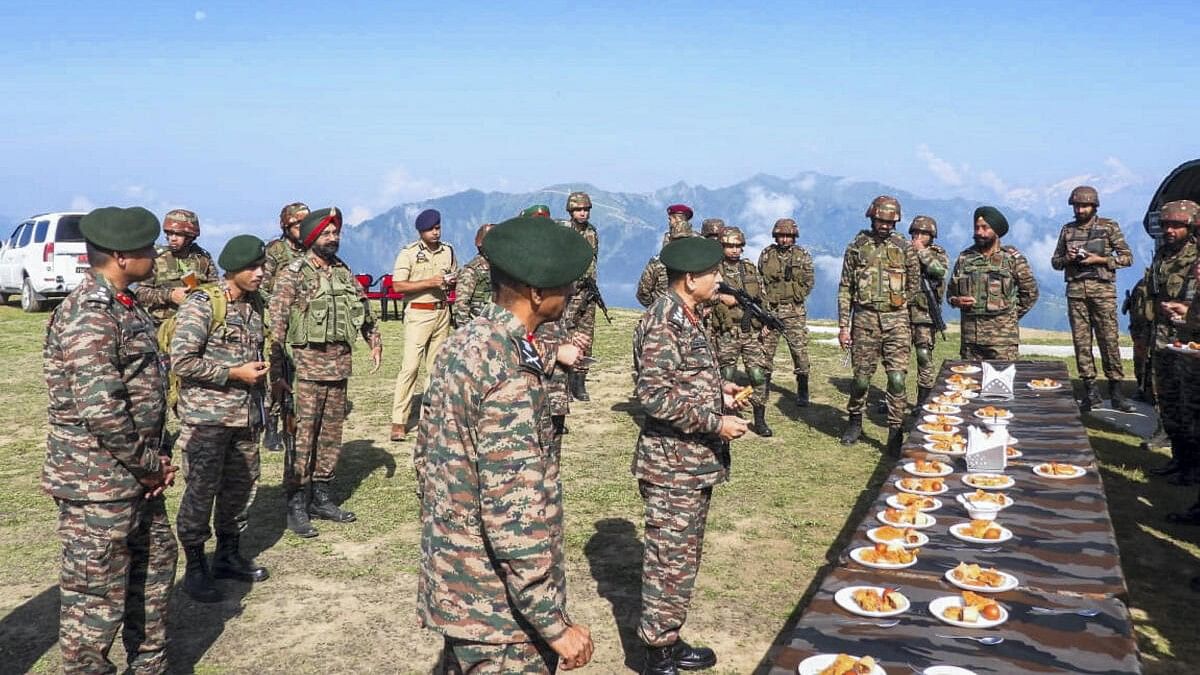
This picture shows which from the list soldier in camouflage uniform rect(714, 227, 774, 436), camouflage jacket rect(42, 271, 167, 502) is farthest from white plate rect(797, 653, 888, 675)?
soldier in camouflage uniform rect(714, 227, 774, 436)

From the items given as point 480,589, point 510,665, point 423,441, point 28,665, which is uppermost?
point 423,441

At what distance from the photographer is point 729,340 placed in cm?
1005

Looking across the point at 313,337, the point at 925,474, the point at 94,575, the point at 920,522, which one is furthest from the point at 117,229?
the point at 925,474

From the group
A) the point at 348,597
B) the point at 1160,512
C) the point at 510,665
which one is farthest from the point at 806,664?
the point at 1160,512

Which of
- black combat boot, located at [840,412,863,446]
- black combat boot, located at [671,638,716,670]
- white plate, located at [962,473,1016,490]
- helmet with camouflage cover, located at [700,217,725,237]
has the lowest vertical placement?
black combat boot, located at [671,638,716,670]

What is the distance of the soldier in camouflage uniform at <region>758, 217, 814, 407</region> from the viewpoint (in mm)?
11508

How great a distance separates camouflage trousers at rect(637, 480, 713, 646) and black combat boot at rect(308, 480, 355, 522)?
3.49 meters

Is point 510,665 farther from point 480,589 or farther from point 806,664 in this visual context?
point 806,664

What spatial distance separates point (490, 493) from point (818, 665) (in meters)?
1.21

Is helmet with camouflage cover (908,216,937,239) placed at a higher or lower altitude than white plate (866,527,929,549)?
higher

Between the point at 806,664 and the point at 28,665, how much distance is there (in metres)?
4.43

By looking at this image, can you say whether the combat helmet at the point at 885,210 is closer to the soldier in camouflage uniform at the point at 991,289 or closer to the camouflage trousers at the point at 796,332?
the soldier in camouflage uniform at the point at 991,289

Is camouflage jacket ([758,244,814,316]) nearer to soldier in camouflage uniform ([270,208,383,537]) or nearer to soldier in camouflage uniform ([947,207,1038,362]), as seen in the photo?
soldier in camouflage uniform ([947,207,1038,362])

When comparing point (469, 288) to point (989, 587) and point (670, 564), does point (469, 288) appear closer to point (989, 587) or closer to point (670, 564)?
point (670, 564)
